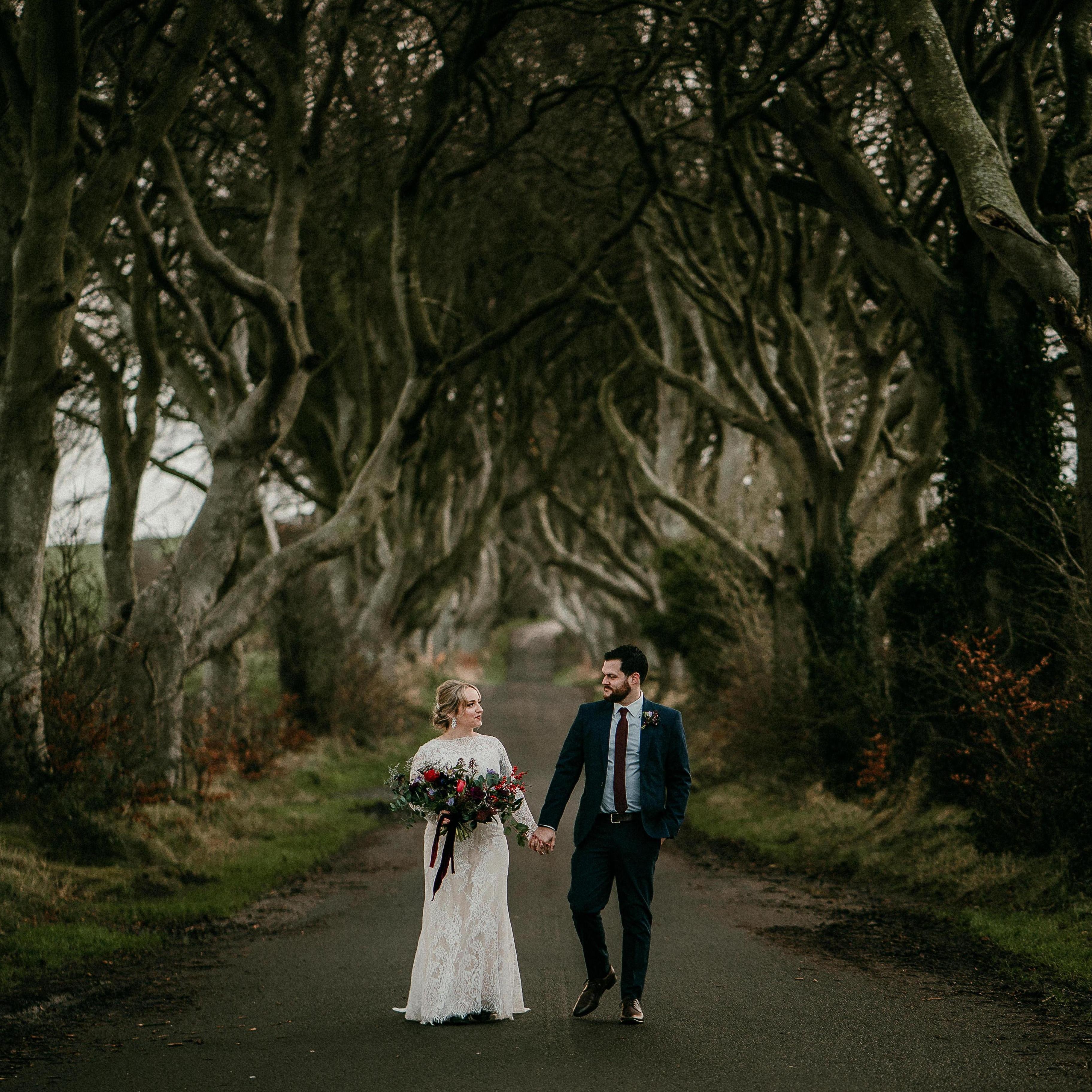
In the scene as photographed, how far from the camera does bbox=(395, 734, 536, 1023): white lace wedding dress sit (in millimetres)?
6324

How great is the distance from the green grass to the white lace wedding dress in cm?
311

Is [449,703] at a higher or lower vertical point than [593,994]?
higher

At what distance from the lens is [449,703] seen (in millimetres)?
6840

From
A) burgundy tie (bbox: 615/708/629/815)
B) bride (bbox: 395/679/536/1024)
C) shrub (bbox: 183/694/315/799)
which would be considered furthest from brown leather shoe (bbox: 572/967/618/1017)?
shrub (bbox: 183/694/315/799)

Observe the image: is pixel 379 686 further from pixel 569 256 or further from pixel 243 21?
pixel 243 21

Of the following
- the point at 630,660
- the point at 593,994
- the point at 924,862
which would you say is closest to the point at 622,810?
the point at 630,660

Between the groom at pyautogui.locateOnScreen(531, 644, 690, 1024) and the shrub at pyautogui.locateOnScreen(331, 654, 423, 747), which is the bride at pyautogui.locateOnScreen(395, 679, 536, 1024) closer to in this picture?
the groom at pyautogui.locateOnScreen(531, 644, 690, 1024)

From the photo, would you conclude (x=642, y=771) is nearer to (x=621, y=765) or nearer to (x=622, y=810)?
(x=621, y=765)

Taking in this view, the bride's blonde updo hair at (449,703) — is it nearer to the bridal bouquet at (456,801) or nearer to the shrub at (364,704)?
the bridal bouquet at (456,801)

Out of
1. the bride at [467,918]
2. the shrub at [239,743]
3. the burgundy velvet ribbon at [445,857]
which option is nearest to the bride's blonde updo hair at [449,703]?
the bride at [467,918]

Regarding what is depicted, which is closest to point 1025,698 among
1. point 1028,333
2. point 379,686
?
point 1028,333

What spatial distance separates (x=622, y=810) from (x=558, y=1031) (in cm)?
111

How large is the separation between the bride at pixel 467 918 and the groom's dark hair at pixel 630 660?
803 millimetres

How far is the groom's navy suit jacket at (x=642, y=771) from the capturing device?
644 centimetres
